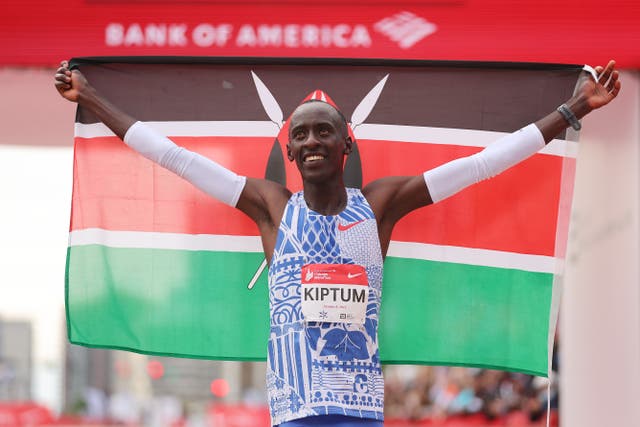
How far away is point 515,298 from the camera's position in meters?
4.63

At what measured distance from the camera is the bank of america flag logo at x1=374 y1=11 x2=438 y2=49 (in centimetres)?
494

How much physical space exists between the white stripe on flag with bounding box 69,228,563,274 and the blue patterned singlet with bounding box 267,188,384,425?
2.41ft

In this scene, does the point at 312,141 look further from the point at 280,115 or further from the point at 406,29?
the point at 406,29

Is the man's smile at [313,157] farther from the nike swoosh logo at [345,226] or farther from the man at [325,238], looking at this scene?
the nike swoosh logo at [345,226]

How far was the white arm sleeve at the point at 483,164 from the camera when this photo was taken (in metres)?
4.02

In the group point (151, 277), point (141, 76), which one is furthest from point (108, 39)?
point (151, 277)

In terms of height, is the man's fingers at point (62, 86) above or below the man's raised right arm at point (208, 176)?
above

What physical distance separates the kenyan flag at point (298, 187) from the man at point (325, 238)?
516 mm

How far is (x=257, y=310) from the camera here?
4.62 metres

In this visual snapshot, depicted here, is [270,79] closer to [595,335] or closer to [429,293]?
[429,293]

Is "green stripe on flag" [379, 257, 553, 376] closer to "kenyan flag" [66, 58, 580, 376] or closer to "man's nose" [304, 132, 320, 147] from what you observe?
"kenyan flag" [66, 58, 580, 376]

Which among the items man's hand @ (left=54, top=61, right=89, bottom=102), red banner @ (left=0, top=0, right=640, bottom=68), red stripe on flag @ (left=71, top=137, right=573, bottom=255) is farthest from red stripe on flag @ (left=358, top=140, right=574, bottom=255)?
man's hand @ (left=54, top=61, right=89, bottom=102)

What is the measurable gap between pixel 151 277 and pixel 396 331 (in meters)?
1.09

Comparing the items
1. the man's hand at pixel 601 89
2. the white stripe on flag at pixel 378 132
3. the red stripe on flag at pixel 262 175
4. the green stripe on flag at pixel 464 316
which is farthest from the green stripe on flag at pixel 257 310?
the man's hand at pixel 601 89
